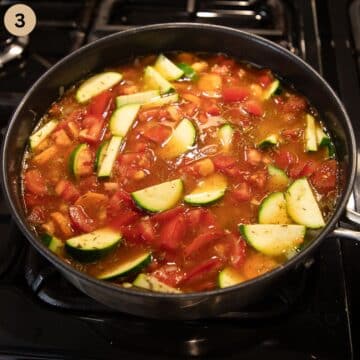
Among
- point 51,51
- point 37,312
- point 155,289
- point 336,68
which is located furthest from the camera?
point 51,51

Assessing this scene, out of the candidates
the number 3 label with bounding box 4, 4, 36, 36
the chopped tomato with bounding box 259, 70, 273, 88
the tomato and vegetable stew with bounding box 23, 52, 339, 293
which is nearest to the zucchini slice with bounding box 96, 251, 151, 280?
the tomato and vegetable stew with bounding box 23, 52, 339, 293

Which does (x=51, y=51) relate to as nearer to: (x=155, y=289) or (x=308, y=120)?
(x=308, y=120)

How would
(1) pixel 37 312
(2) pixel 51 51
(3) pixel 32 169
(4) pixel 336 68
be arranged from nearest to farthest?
(1) pixel 37 312
(3) pixel 32 169
(4) pixel 336 68
(2) pixel 51 51

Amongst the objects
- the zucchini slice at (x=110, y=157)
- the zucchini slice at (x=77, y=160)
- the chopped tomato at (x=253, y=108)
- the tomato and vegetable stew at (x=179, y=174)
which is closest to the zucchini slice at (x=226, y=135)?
the tomato and vegetable stew at (x=179, y=174)

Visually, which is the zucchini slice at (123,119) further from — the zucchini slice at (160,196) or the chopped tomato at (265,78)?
the chopped tomato at (265,78)

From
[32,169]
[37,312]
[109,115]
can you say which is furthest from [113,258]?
[109,115]

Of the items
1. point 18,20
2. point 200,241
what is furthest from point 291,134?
point 18,20

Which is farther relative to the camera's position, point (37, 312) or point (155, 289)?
point (37, 312)
